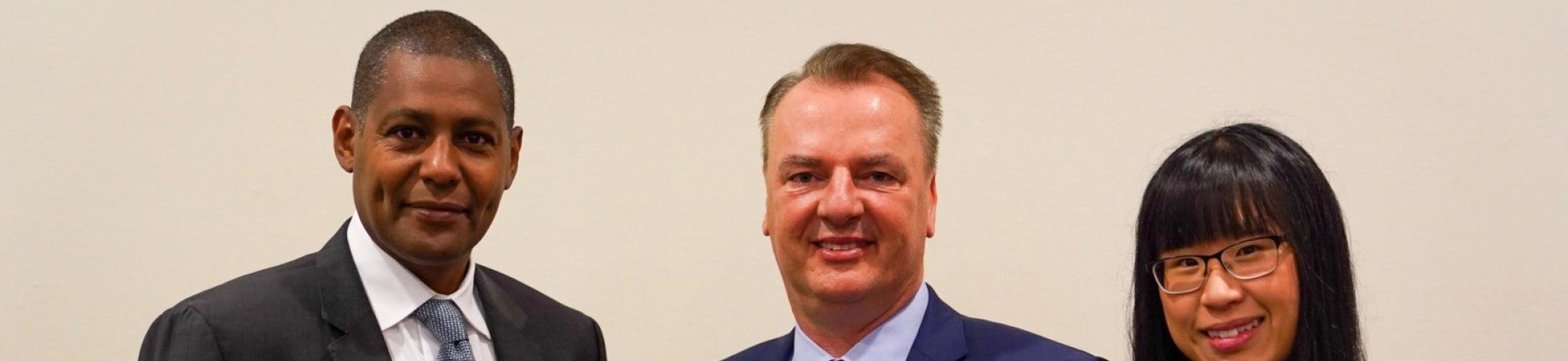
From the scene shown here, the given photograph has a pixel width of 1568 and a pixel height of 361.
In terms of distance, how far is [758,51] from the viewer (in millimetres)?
3744

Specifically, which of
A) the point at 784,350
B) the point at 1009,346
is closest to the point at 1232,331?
the point at 1009,346

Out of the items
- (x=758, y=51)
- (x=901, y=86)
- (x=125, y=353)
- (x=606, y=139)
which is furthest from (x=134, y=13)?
(x=901, y=86)

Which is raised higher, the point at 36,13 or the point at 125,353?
the point at 36,13

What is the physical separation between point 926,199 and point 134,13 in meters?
2.22

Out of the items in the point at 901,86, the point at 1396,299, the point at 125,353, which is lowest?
the point at 125,353

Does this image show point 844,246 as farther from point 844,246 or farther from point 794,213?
point 794,213

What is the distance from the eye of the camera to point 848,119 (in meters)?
2.61

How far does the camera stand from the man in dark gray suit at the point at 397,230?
2333 mm

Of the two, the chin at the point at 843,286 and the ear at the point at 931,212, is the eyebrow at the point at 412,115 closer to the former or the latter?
the chin at the point at 843,286

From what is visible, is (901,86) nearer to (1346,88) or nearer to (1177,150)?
(1177,150)

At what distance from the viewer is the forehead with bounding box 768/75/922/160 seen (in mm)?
2600

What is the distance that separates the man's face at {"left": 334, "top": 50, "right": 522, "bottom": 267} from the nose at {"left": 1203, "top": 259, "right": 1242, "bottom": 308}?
4.00 feet

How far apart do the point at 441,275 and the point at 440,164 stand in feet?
0.87

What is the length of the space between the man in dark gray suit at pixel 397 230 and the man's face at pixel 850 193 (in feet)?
1.75
